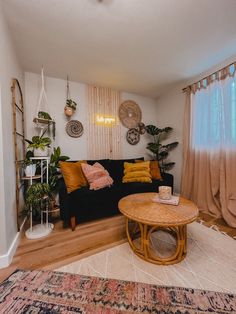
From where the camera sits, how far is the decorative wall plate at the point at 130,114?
138 inches

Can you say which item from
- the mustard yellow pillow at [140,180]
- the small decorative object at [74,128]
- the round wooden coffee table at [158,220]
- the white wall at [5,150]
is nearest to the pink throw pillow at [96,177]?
the mustard yellow pillow at [140,180]

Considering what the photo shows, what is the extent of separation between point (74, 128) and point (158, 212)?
7.49 ft

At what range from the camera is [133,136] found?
3.67m

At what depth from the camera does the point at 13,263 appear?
1.43 metres

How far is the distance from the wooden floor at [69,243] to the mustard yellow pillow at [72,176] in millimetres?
576

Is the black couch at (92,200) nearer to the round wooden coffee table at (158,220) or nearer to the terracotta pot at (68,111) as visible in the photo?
the round wooden coffee table at (158,220)

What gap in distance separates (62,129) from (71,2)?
188cm

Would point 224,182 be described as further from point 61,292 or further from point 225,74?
point 61,292

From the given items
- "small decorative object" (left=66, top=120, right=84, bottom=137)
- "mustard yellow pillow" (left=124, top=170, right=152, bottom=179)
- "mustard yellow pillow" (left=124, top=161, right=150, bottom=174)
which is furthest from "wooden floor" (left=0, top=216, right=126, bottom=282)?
"small decorative object" (left=66, top=120, right=84, bottom=137)

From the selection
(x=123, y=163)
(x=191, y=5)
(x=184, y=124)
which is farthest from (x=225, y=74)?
(x=123, y=163)

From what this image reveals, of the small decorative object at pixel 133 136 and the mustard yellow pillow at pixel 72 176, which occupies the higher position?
the small decorative object at pixel 133 136

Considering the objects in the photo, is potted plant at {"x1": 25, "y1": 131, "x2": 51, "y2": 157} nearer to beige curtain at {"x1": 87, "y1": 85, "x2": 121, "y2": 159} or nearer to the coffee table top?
beige curtain at {"x1": 87, "y1": 85, "x2": 121, "y2": 159}

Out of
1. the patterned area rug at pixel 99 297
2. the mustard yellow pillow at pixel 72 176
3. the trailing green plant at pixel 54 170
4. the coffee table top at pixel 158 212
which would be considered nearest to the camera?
the patterned area rug at pixel 99 297

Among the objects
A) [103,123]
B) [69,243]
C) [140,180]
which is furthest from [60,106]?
[69,243]
